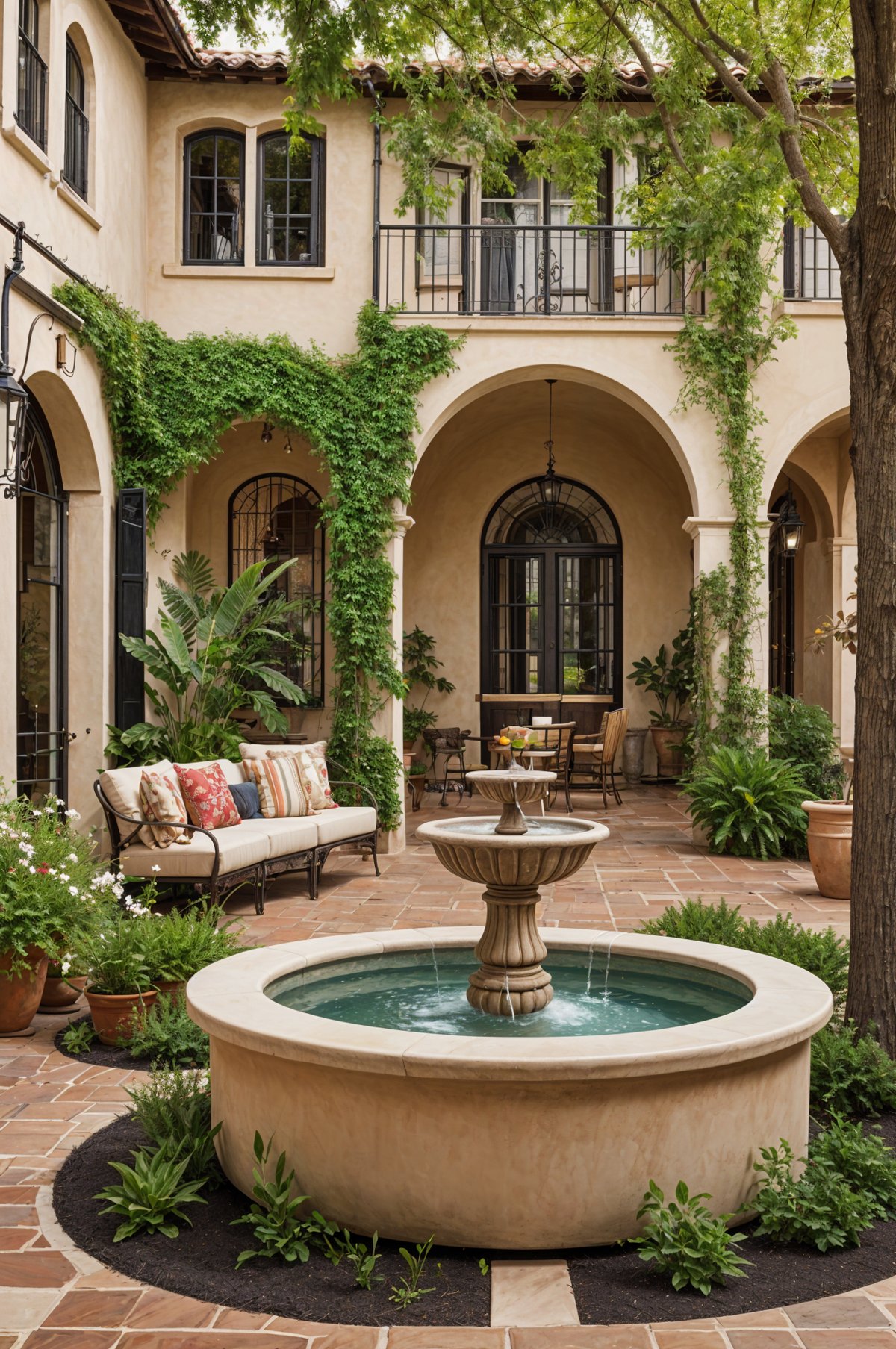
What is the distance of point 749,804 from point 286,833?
436cm

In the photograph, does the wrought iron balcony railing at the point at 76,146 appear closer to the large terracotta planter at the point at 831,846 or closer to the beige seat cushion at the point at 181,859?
the beige seat cushion at the point at 181,859

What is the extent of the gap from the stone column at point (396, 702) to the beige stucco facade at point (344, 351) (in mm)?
54

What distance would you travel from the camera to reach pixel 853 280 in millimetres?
4992

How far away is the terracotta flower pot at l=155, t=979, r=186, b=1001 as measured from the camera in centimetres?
550

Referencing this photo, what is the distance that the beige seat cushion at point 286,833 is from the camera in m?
8.48

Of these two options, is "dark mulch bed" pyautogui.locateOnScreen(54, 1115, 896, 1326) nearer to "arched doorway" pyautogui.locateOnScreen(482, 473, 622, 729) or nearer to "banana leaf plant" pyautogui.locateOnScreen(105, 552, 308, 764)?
"banana leaf plant" pyautogui.locateOnScreen(105, 552, 308, 764)

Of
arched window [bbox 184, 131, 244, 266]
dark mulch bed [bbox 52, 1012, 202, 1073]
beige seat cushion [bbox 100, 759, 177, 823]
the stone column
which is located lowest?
dark mulch bed [bbox 52, 1012, 202, 1073]

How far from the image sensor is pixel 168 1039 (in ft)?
16.7

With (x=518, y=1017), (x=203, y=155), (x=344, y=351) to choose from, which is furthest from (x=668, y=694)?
(x=518, y=1017)

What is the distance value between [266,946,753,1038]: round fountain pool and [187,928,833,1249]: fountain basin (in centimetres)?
74

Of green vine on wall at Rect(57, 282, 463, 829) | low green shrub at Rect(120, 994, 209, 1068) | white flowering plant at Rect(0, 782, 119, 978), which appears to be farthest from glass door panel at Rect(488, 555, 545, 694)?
low green shrub at Rect(120, 994, 209, 1068)

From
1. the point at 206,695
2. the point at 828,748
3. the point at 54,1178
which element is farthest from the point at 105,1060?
the point at 828,748

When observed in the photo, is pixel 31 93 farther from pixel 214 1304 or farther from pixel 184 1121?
pixel 214 1304

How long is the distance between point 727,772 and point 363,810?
3370 millimetres
